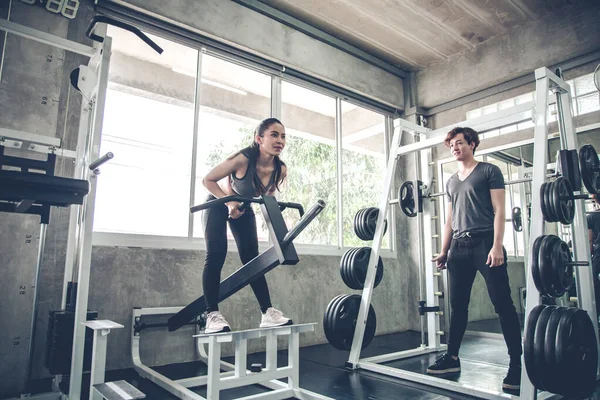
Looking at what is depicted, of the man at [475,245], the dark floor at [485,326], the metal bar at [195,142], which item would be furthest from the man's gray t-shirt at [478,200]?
the dark floor at [485,326]

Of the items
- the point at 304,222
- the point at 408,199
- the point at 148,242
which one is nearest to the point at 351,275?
the point at 408,199

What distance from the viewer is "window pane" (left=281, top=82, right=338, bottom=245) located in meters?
4.13

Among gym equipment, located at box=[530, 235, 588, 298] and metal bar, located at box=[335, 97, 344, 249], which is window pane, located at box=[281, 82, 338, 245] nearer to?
metal bar, located at box=[335, 97, 344, 249]

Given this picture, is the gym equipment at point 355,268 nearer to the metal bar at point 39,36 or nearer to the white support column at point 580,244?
the white support column at point 580,244

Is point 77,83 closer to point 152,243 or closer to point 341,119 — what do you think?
point 152,243

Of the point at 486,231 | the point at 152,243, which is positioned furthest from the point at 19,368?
the point at 486,231

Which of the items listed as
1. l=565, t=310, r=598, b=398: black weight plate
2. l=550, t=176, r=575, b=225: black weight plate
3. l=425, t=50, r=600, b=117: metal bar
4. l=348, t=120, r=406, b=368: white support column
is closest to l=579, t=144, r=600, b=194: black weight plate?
l=550, t=176, r=575, b=225: black weight plate

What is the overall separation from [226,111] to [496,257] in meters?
2.68

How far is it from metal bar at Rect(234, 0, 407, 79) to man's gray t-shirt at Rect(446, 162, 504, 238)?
8.22 feet

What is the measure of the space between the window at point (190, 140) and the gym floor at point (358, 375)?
3.10ft

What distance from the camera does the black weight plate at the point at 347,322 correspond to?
8.97ft

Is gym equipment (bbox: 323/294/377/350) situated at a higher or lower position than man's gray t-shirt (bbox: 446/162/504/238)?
lower

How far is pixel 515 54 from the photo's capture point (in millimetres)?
4230

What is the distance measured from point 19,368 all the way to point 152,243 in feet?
3.55
